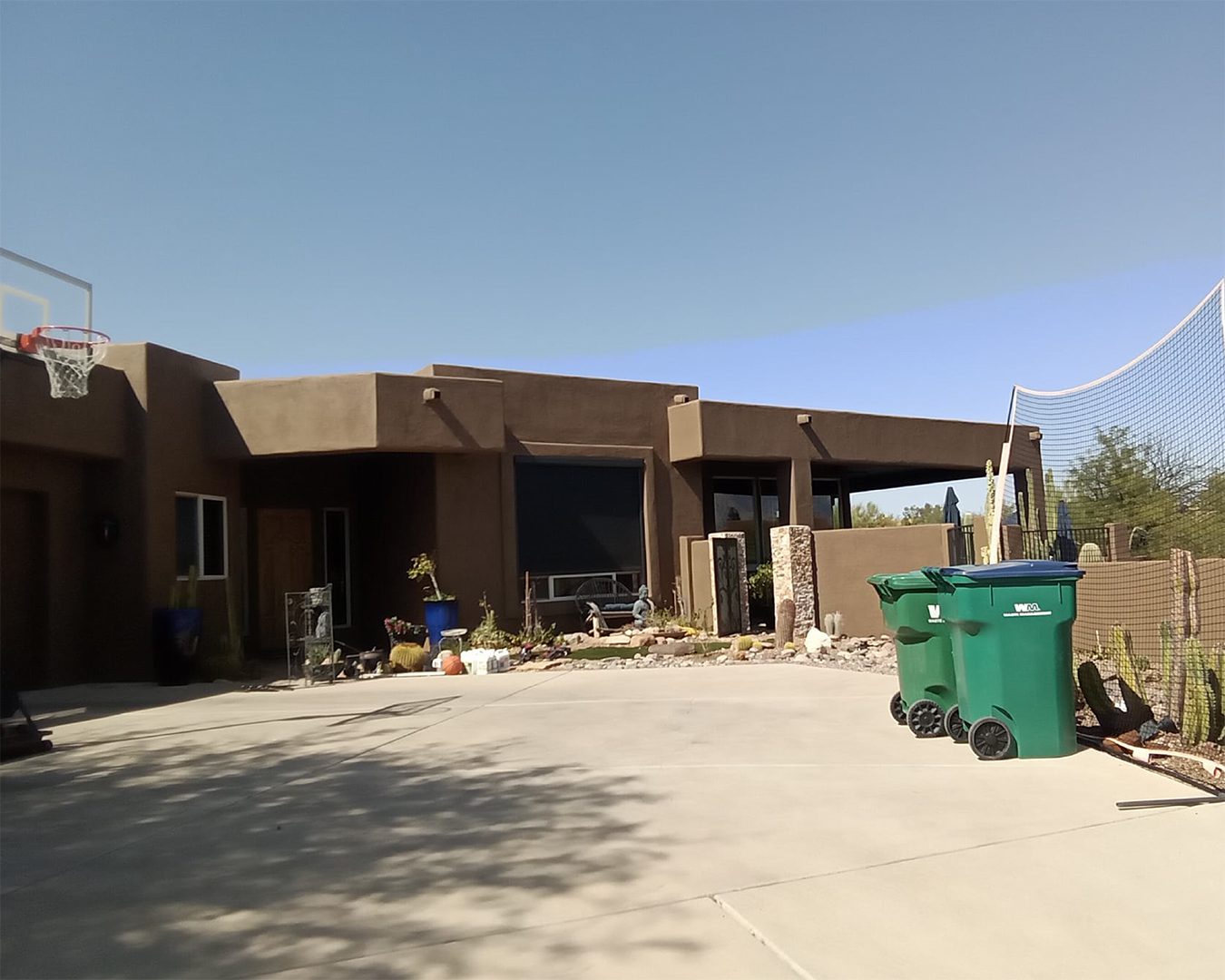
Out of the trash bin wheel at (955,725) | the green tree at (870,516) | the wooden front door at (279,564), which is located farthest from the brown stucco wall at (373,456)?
the green tree at (870,516)

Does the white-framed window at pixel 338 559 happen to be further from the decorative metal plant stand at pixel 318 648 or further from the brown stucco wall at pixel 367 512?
the decorative metal plant stand at pixel 318 648

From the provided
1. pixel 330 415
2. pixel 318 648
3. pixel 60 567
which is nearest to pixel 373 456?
pixel 330 415

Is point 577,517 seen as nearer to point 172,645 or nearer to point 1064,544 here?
point 172,645

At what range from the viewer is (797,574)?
51.7 feet

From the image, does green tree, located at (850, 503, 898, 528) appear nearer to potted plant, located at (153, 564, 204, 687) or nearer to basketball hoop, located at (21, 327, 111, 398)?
potted plant, located at (153, 564, 204, 687)

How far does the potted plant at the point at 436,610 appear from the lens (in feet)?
48.6

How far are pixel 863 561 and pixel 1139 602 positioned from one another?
16.0 ft

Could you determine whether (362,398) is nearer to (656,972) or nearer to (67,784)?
(67,784)

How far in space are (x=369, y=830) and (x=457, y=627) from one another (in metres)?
9.86

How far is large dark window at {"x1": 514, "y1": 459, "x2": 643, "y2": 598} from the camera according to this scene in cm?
1677

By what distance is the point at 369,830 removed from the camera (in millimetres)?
5430

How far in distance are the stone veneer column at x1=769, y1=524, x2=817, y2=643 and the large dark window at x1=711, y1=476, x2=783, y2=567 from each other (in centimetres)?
466

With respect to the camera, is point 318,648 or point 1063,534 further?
point 1063,534

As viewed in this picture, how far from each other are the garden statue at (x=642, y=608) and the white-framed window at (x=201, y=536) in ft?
22.2
